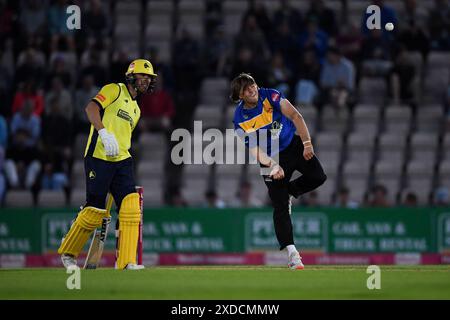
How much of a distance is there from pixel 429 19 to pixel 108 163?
12797 millimetres

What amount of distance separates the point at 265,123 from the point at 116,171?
6.03ft

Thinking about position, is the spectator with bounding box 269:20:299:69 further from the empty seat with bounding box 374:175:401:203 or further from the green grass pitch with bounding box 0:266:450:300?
the green grass pitch with bounding box 0:266:450:300

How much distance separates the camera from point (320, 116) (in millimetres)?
24359

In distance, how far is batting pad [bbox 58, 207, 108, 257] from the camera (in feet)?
48.3

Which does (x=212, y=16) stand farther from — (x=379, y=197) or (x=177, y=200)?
(x=379, y=197)

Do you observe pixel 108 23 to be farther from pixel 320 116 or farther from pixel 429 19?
pixel 429 19

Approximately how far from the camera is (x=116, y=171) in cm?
1473

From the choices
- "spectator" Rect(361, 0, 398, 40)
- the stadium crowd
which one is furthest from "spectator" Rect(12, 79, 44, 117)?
"spectator" Rect(361, 0, 398, 40)

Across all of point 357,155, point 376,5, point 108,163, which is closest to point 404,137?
point 357,155

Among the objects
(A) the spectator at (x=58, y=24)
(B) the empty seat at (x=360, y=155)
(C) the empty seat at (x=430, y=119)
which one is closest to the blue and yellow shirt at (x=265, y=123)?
(B) the empty seat at (x=360, y=155)

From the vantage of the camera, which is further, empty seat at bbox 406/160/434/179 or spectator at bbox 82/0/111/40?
spectator at bbox 82/0/111/40

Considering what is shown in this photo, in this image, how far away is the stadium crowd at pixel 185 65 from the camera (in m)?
23.5

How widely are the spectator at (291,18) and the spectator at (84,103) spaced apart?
411 cm

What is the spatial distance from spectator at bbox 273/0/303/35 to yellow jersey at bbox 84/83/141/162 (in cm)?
1103
